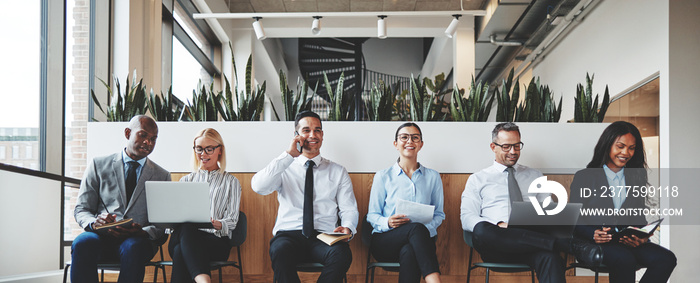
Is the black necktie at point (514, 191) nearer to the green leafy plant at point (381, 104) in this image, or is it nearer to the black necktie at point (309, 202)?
the green leafy plant at point (381, 104)

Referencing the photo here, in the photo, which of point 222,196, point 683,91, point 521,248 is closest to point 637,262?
point 521,248

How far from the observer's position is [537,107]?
348 centimetres

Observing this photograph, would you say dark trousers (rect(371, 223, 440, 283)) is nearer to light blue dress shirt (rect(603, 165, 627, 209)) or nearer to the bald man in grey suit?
light blue dress shirt (rect(603, 165, 627, 209))

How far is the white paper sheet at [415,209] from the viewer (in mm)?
2648

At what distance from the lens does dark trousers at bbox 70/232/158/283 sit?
7.94 feet

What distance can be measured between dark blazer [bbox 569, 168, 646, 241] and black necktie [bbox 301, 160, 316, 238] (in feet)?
4.79

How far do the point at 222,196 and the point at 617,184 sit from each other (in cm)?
222

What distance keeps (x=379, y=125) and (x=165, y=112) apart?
4.84 feet

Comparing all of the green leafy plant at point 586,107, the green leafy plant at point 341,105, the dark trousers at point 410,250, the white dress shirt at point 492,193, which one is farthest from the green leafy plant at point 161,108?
the green leafy plant at point 586,107

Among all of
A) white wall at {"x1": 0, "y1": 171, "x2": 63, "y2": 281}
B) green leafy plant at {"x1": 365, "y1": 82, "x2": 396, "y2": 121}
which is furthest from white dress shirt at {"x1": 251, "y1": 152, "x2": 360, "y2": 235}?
white wall at {"x1": 0, "y1": 171, "x2": 63, "y2": 281}

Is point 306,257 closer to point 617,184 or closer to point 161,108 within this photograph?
point 161,108

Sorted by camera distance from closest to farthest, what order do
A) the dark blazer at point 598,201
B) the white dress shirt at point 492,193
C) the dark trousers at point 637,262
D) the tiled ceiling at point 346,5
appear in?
the dark trousers at point 637,262 → the dark blazer at point 598,201 → the white dress shirt at point 492,193 → the tiled ceiling at point 346,5

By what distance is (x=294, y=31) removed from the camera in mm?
8312

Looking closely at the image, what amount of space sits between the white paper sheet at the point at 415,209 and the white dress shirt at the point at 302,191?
354 millimetres
